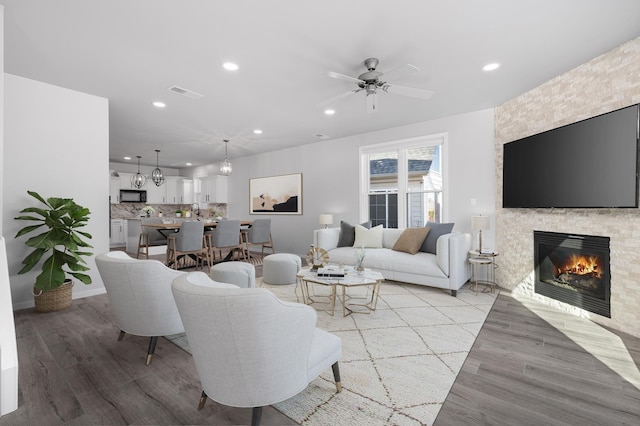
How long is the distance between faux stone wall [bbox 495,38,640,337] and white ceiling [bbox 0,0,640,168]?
0.58 ft

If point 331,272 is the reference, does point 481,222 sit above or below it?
above

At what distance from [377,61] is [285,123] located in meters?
2.61

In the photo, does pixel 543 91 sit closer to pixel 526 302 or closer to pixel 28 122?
pixel 526 302

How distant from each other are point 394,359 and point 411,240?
2.53 metres

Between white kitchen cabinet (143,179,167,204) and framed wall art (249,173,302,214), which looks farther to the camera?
white kitchen cabinet (143,179,167,204)

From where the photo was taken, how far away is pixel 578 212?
333 cm

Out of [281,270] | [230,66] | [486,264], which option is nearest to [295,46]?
[230,66]

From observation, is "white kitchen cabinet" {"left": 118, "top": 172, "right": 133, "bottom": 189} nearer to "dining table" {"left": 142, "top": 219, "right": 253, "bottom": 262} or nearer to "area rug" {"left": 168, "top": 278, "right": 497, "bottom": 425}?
"dining table" {"left": 142, "top": 219, "right": 253, "bottom": 262}

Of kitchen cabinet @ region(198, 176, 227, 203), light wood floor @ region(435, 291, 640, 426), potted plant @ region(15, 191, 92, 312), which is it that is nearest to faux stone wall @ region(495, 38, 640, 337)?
light wood floor @ region(435, 291, 640, 426)

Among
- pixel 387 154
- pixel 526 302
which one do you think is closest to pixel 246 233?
pixel 387 154

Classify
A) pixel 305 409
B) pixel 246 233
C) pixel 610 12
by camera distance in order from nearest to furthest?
pixel 305 409 → pixel 610 12 → pixel 246 233

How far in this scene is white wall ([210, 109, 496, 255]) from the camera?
4641 mm

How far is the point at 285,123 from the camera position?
5297mm

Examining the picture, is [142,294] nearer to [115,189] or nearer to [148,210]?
[148,210]
